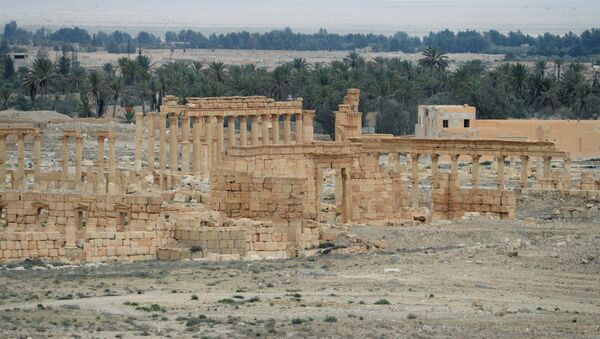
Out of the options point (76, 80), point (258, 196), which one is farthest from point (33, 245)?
point (76, 80)

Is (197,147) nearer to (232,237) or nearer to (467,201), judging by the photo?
(467,201)

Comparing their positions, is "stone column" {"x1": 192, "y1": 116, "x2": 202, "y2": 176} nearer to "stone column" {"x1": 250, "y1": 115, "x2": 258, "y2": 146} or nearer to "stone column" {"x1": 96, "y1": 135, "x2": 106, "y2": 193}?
"stone column" {"x1": 250, "y1": 115, "x2": 258, "y2": 146}

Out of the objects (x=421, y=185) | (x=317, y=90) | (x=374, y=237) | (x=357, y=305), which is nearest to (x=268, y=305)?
(x=357, y=305)

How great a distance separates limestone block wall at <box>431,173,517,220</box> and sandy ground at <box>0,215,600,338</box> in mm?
6731

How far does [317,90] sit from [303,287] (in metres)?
65.0

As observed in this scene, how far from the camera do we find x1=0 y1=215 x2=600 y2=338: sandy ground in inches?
1275

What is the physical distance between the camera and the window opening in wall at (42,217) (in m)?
46.8

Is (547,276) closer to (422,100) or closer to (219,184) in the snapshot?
(219,184)

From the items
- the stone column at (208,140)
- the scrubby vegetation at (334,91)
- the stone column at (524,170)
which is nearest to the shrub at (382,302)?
the stone column at (524,170)

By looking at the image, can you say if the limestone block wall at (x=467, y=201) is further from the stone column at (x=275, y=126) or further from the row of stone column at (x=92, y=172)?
the stone column at (x=275, y=126)

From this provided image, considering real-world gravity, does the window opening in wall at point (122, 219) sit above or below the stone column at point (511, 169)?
above

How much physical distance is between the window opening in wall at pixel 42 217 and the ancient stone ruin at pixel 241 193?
0.10 metres

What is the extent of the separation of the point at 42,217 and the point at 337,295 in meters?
14.7

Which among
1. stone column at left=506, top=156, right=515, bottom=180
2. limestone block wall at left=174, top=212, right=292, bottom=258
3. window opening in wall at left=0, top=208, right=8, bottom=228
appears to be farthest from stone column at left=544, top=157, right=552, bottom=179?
window opening in wall at left=0, top=208, right=8, bottom=228
